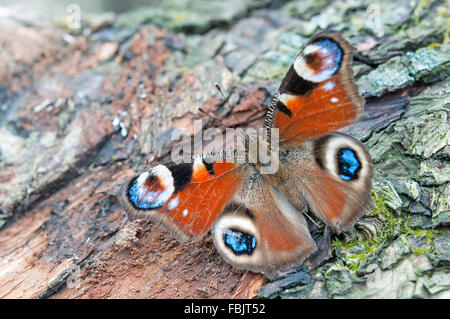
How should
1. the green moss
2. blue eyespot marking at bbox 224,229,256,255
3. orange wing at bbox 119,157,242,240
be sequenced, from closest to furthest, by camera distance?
the green moss → blue eyespot marking at bbox 224,229,256,255 → orange wing at bbox 119,157,242,240

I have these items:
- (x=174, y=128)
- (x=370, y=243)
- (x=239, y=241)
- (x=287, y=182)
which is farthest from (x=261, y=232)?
(x=174, y=128)

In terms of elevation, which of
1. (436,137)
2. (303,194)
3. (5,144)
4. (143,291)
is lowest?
(143,291)

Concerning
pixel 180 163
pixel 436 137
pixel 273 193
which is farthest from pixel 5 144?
pixel 436 137

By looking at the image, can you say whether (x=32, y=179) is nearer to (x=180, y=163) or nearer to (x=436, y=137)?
(x=180, y=163)

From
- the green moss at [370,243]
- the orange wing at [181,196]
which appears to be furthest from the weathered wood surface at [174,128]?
the orange wing at [181,196]

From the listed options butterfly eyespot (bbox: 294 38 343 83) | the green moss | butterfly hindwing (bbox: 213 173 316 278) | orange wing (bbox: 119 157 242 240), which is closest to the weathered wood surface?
the green moss

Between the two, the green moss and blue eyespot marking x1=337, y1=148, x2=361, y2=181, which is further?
blue eyespot marking x1=337, y1=148, x2=361, y2=181

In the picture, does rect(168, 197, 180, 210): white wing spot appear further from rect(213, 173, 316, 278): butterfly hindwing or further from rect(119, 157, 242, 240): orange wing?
rect(213, 173, 316, 278): butterfly hindwing
